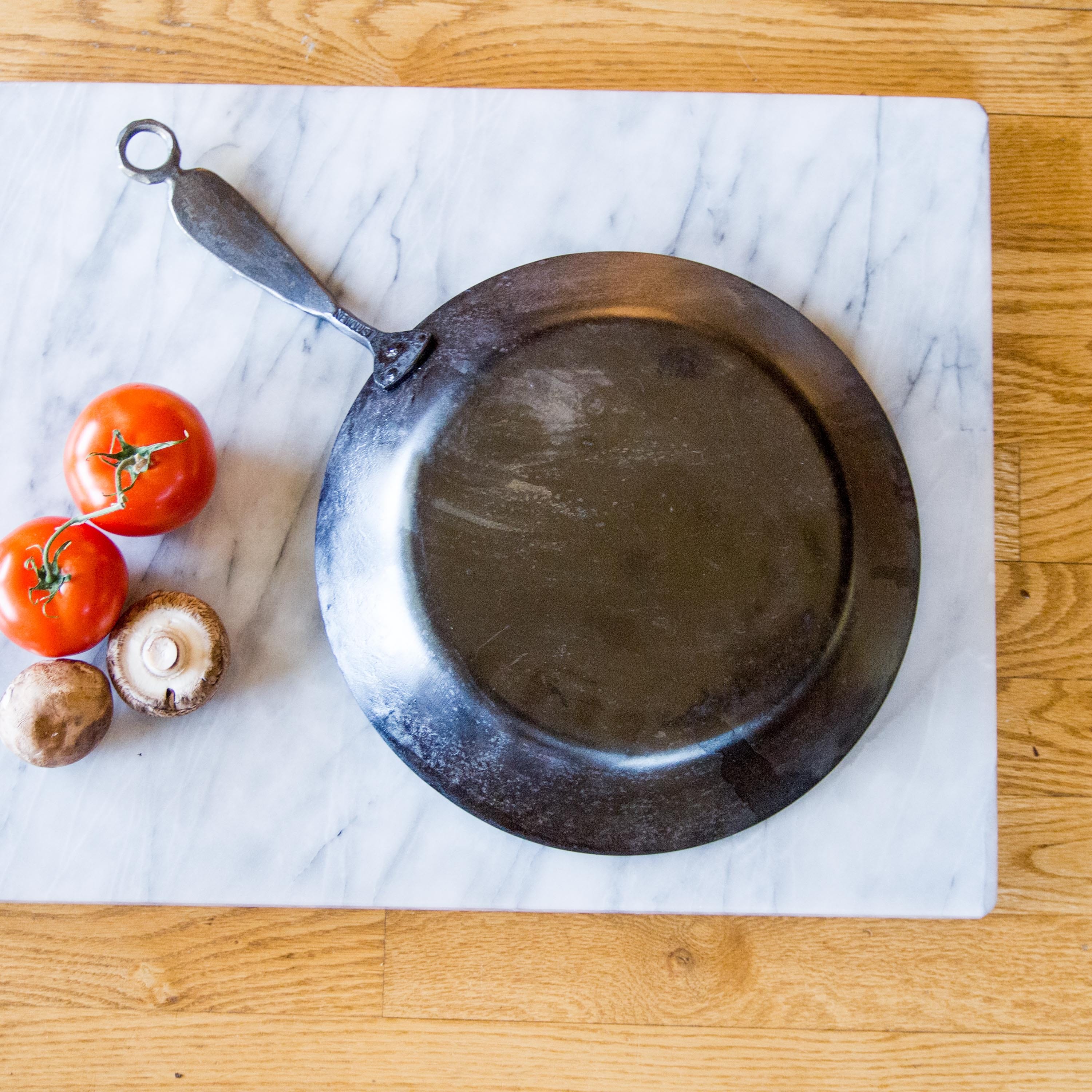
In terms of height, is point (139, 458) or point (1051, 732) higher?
point (139, 458)

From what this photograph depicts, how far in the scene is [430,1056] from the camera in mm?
759

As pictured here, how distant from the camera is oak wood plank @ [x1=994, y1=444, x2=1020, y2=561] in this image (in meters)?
0.76

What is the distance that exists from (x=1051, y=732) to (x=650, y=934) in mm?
383

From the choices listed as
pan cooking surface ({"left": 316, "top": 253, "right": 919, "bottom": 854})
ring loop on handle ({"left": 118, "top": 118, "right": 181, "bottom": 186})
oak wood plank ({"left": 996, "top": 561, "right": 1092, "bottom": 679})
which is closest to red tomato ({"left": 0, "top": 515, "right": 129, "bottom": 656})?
pan cooking surface ({"left": 316, "top": 253, "right": 919, "bottom": 854})

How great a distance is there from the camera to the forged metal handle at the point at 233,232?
640 mm

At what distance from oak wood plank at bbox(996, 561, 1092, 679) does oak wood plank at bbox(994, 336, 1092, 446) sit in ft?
0.43

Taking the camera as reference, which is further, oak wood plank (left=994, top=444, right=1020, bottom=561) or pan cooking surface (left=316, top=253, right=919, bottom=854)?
oak wood plank (left=994, top=444, right=1020, bottom=561)

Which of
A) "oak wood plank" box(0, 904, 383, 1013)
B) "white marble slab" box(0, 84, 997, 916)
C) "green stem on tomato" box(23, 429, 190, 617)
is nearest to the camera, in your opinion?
"green stem on tomato" box(23, 429, 190, 617)

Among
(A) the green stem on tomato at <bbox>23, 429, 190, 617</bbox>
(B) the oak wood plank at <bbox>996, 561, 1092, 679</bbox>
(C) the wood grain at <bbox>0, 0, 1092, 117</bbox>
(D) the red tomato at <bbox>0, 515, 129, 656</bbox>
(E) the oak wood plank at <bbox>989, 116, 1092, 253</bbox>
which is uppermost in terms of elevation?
(C) the wood grain at <bbox>0, 0, 1092, 117</bbox>

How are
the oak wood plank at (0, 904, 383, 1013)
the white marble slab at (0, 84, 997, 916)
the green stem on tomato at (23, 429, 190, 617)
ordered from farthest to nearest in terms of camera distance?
the oak wood plank at (0, 904, 383, 1013)
the white marble slab at (0, 84, 997, 916)
the green stem on tomato at (23, 429, 190, 617)

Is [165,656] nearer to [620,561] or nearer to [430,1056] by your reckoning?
[620,561]

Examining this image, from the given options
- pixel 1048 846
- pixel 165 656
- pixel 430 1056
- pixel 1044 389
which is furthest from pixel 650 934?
pixel 1044 389

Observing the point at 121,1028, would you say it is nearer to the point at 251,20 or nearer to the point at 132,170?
the point at 132,170

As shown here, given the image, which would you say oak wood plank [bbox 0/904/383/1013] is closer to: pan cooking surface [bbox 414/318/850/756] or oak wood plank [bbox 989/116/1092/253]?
pan cooking surface [bbox 414/318/850/756]
